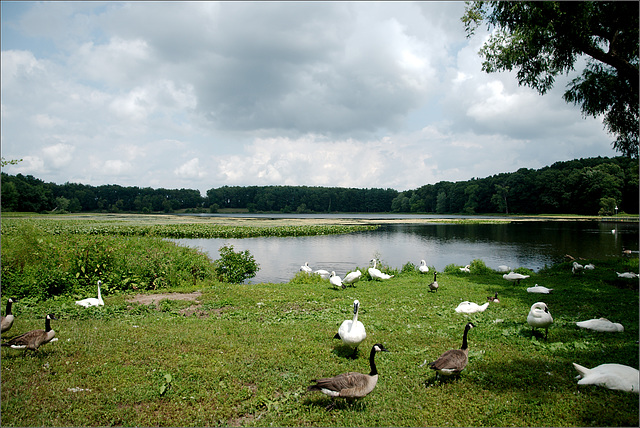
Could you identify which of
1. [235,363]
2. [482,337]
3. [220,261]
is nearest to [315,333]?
[235,363]

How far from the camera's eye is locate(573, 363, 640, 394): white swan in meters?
5.57

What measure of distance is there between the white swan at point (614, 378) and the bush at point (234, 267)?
54.8ft

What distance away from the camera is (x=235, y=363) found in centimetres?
677

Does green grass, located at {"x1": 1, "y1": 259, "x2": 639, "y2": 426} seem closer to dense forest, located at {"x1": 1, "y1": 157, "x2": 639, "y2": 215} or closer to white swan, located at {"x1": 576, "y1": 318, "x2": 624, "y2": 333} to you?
white swan, located at {"x1": 576, "y1": 318, "x2": 624, "y2": 333}

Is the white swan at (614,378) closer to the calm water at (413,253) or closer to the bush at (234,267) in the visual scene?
the bush at (234,267)

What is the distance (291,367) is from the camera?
6.63 metres

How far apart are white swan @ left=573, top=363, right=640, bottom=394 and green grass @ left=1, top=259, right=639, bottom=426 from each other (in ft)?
0.42

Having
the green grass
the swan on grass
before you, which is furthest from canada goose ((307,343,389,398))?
the green grass

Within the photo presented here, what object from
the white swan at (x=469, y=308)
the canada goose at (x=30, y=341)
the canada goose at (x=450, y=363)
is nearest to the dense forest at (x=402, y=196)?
the white swan at (x=469, y=308)

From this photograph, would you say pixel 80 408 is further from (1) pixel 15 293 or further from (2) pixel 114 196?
(2) pixel 114 196

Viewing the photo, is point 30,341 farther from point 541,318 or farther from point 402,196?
point 402,196

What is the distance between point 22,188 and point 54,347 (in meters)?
108

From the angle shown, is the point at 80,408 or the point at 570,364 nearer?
the point at 80,408

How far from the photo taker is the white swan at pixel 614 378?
557 centimetres
